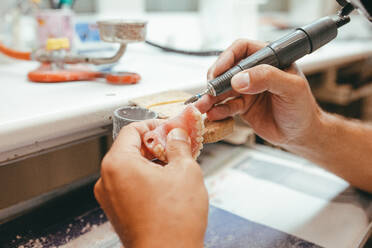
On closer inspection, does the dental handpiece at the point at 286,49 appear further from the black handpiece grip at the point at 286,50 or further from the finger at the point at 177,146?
the finger at the point at 177,146

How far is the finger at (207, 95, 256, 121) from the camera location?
24.5 inches

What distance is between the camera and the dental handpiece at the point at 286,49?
1.85 feet

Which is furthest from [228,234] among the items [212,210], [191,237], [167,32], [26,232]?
[167,32]

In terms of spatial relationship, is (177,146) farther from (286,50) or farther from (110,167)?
(286,50)

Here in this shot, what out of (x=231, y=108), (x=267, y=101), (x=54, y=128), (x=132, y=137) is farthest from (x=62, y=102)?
(x=267, y=101)

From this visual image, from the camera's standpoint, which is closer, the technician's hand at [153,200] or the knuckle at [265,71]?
the technician's hand at [153,200]

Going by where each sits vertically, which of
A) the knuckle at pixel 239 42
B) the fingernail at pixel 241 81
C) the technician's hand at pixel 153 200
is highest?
the knuckle at pixel 239 42

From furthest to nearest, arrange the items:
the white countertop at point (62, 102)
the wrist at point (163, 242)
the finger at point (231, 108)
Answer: the finger at point (231, 108)
the white countertop at point (62, 102)
the wrist at point (163, 242)

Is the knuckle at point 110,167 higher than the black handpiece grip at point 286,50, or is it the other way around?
the black handpiece grip at point 286,50

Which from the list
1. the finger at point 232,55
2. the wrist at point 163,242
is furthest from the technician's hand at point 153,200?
the finger at point 232,55

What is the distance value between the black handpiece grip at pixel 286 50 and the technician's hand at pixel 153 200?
184 mm

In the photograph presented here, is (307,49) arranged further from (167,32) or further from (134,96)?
(167,32)

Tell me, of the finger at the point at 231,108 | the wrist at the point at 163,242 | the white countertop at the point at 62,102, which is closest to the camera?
the wrist at the point at 163,242

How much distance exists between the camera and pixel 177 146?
17.2 inches
